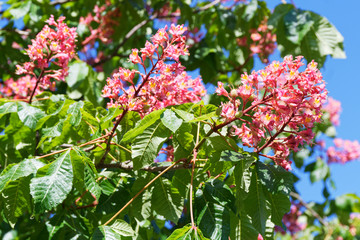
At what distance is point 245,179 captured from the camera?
1.46m

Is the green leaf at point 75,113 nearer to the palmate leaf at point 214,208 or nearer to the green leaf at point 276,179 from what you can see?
the palmate leaf at point 214,208

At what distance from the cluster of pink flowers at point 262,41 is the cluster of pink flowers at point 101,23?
1179 mm

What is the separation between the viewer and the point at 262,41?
12.7 ft

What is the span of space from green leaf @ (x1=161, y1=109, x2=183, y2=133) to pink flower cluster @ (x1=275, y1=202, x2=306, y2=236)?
354cm

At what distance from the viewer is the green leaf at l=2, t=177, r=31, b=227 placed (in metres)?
1.52

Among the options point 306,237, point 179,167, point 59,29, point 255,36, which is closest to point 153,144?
point 179,167

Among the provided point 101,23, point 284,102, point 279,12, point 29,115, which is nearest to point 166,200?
point 284,102

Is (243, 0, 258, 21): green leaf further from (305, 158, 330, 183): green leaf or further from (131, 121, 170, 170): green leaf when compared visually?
(131, 121, 170, 170): green leaf

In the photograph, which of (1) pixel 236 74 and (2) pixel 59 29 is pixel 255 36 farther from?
(2) pixel 59 29

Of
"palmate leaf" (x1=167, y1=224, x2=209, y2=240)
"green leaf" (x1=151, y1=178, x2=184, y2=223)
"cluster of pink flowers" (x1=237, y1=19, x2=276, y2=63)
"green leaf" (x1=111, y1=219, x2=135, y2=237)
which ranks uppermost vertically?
"cluster of pink flowers" (x1=237, y1=19, x2=276, y2=63)

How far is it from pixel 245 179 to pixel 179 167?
0.30 m

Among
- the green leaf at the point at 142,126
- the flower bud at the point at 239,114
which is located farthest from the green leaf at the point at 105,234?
the flower bud at the point at 239,114

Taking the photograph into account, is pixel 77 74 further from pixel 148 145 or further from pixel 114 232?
pixel 114 232

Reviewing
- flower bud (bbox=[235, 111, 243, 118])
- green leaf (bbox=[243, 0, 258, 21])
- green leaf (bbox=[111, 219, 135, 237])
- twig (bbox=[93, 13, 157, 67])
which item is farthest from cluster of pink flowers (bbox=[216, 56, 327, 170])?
twig (bbox=[93, 13, 157, 67])
